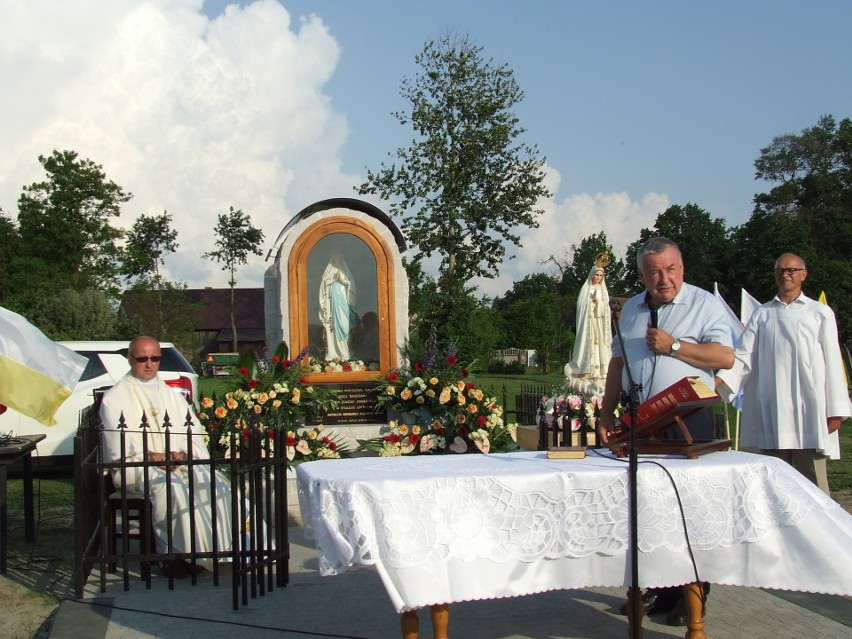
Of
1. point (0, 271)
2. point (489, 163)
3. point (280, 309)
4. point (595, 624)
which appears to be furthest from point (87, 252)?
point (595, 624)

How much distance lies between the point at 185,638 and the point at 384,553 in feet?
5.97

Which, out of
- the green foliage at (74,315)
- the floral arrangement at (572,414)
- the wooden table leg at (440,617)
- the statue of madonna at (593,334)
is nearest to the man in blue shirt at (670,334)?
the wooden table leg at (440,617)

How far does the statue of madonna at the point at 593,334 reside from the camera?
13539 millimetres

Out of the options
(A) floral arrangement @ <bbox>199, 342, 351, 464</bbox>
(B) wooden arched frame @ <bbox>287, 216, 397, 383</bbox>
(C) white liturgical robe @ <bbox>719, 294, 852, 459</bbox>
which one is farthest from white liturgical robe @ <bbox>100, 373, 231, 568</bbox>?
(B) wooden arched frame @ <bbox>287, 216, 397, 383</bbox>

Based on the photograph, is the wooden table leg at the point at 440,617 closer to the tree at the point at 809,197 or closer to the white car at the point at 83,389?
the white car at the point at 83,389

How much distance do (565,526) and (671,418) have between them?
72 centimetres

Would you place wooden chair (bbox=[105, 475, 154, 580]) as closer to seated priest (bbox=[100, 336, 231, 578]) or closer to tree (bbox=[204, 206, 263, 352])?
seated priest (bbox=[100, 336, 231, 578])

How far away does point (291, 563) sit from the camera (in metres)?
7.02

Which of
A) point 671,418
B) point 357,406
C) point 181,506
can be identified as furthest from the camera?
point 357,406

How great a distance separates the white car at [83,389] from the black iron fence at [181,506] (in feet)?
15.9

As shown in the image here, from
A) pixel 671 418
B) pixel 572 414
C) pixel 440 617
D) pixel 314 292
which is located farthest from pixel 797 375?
pixel 314 292

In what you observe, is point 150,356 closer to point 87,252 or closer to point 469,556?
point 469,556

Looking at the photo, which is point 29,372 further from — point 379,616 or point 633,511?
point 633,511

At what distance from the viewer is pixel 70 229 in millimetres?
40312
